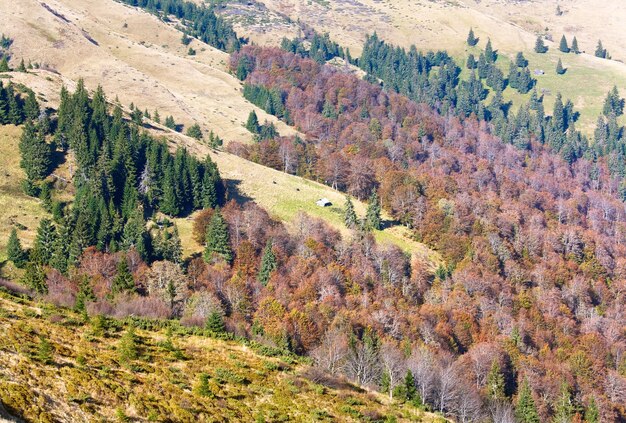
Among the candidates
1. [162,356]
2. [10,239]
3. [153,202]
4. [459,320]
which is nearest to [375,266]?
[459,320]

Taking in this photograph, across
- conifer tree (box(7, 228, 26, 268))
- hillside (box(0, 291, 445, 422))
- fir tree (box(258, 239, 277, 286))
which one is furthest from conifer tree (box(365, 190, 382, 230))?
hillside (box(0, 291, 445, 422))

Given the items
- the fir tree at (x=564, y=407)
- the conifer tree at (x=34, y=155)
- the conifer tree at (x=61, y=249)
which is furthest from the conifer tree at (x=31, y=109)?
the fir tree at (x=564, y=407)

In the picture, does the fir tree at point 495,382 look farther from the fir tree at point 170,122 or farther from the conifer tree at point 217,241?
the fir tree at point 170,122

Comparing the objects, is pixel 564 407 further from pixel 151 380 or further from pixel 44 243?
pixel 44 243

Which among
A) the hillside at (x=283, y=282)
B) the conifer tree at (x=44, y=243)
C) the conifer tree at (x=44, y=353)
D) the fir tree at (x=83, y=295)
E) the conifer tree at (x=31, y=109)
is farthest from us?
the conifer tree at (x=31, y=109)

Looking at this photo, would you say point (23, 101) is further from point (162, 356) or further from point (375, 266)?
point (162, 356)

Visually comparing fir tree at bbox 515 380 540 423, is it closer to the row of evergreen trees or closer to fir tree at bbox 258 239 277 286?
fir tree at bbox 258 239 277 286
